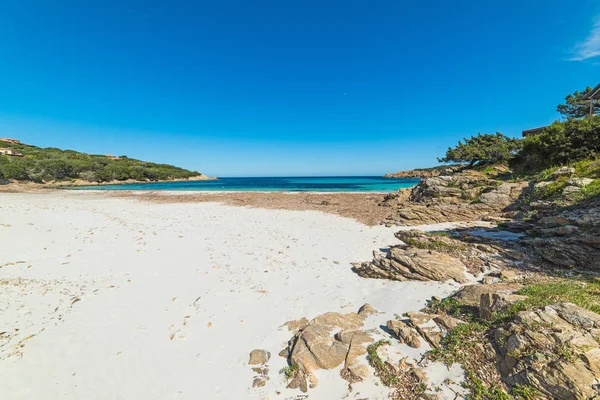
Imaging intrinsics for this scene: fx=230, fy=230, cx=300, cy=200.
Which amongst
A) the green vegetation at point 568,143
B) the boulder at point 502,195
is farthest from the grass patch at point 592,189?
the green vegetation at point 568,143

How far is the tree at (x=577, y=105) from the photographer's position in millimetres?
23688

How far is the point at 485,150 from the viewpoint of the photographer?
24656mm

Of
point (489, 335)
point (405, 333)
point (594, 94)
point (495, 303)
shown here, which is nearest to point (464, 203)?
point (495, 303)

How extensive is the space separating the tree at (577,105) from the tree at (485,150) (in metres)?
6.62

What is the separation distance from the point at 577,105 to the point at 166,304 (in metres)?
41.1

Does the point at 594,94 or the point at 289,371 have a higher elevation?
the point at 594,94

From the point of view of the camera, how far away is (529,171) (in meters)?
19.0

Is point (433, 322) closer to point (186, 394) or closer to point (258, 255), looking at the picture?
point (186, 394)

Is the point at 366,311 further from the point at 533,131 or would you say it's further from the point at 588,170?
the point at 533,131

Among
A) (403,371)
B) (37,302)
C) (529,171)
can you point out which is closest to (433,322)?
(403,371)

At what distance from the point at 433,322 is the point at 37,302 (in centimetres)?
1000

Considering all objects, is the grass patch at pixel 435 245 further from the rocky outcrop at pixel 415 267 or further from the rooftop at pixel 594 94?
the rooftop at pixel 594 94

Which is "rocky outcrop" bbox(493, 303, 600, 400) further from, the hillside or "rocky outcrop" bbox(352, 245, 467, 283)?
the hillside

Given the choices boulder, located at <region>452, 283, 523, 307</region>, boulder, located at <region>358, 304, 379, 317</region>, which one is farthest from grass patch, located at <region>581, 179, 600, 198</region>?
boulder, located at <region>358, 304, 379, 317</region>
